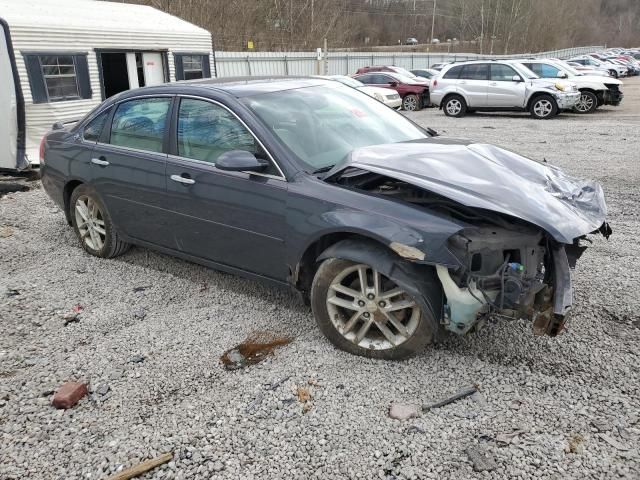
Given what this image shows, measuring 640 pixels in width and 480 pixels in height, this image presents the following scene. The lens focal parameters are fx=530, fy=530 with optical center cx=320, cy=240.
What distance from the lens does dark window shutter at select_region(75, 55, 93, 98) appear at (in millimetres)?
10984

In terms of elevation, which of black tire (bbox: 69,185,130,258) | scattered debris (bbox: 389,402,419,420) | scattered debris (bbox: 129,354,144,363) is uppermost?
black tire (bbox: 69,185,130,258)

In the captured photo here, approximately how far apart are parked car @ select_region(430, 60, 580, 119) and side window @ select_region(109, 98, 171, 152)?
14.0 metres

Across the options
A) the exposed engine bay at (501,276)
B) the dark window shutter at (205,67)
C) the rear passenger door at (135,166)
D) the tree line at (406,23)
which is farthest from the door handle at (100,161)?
the tree line at (406,23)

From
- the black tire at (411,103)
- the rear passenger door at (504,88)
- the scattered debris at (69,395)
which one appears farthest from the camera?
the black tire at (411,103)

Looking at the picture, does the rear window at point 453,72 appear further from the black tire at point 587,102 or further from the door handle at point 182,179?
the door handle at point 182,179

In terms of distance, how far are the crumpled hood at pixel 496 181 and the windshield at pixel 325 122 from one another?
326 millimetres

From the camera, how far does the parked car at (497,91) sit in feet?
51.3

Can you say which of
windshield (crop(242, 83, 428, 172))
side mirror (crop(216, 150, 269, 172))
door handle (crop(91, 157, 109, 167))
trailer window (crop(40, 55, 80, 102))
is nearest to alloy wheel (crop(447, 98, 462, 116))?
trailer window (crop(40, 55, 80, 102))

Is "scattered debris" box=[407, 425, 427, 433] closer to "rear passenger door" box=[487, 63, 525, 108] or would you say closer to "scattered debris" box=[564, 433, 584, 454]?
"scattered debris" box=[564, 433, 584, 454]

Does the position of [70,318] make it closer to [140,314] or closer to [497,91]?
[140,314]

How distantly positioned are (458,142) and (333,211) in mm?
1229

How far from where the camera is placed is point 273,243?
11.7 ft

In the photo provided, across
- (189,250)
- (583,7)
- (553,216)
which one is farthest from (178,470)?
(583,7)

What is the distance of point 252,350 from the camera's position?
11.6 ft
